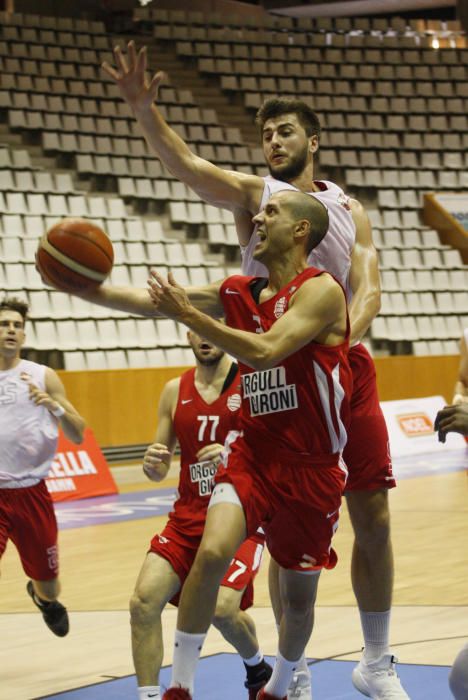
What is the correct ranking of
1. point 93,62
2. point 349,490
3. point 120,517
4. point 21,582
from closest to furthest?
point 349,490 < point 21,582 < point 120,517 < point 93,62

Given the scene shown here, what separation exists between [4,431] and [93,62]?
14304 millimetres

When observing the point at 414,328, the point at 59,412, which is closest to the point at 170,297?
the point at 59,412

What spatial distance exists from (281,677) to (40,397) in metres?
2.41

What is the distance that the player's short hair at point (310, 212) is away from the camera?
3.85m

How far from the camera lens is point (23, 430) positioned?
6.00 metres

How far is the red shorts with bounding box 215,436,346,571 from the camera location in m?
3.76

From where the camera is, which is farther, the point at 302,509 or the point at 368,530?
the point at 368,530

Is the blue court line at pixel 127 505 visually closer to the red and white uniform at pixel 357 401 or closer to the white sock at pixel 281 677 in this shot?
the red and white uniform at pixel 357 401

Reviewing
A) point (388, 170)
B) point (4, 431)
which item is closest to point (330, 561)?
point (4, 431)

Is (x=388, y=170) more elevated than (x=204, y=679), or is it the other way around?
(x=388, y=170)

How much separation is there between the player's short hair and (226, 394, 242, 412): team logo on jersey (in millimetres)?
1031

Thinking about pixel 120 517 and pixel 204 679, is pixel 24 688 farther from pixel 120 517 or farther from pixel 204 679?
pixel 120 517

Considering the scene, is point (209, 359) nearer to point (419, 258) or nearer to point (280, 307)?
point (280, 307)

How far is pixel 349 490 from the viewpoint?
14.4 ft
